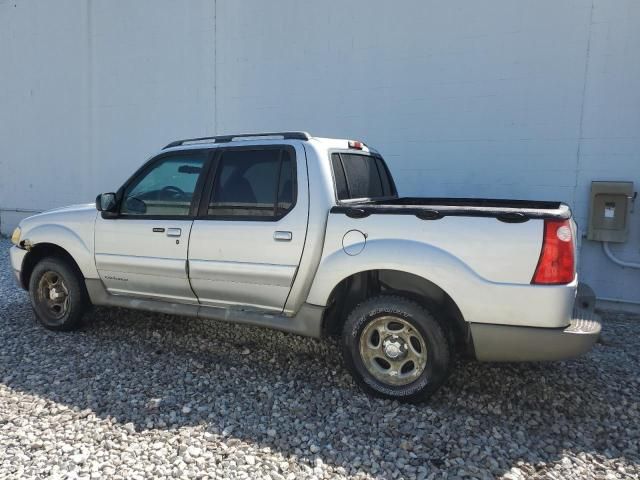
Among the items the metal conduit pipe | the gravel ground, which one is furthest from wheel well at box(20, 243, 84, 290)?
the metal conduit pipe

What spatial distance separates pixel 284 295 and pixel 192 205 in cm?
113

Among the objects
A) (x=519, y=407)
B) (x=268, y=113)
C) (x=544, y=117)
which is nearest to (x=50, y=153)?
(x=268, y=113)

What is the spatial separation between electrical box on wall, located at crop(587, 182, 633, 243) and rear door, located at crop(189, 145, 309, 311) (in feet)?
13.2

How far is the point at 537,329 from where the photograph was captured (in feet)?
10.1

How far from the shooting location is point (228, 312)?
4.02 m

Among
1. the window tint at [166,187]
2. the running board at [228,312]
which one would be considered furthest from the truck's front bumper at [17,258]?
the window tint at [166,187]

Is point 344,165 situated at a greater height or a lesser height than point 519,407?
greater

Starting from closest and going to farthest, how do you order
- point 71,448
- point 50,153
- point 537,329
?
point 71,448
point 537,329
point 50,153

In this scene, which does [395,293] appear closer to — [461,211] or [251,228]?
[461,211]

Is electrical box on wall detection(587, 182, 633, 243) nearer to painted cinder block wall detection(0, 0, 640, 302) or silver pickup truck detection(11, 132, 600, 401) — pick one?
painted cinder block wall detection(0, 0, 640, 302)

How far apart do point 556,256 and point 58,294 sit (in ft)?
14.4

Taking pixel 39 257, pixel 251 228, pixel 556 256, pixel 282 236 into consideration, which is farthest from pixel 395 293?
pixel 39 257

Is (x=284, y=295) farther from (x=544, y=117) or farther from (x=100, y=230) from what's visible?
(x=544, y=117)

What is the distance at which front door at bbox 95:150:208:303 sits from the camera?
13.6 feet
